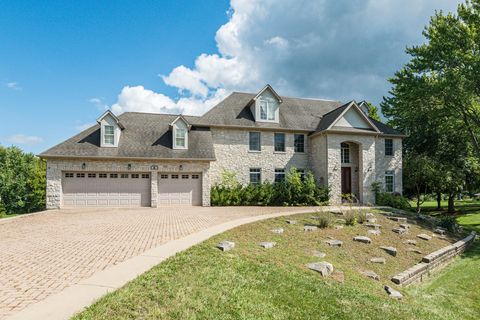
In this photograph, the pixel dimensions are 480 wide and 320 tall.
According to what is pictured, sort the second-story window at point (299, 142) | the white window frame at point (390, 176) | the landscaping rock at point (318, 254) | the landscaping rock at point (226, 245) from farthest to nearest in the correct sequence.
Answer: the white window frame at point (390, 176), the second-story window at point (299, 142), the landscaping rock at point (318, 254), the landscaping rock at point (226, 245)

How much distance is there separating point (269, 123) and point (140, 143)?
952 cm

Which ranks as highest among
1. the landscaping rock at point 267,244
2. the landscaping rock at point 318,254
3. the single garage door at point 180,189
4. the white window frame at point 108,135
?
the white window frame at point 108,135

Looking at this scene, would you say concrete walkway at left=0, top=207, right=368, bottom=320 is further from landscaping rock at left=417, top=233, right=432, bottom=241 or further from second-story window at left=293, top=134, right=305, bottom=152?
second-story window at left=293, top=134, right=305, bottom=152

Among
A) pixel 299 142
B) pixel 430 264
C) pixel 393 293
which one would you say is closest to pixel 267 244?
pixel 393 293

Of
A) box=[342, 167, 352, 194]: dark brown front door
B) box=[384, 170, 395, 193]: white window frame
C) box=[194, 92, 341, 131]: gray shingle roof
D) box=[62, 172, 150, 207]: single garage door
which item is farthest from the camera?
box=[384, 170, 395, 193]: white window frame

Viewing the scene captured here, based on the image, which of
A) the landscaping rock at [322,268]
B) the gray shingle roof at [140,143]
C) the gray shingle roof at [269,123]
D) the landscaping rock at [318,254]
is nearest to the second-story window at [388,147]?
the gray shingle roof at [269,123]

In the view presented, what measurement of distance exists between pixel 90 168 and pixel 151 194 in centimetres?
408

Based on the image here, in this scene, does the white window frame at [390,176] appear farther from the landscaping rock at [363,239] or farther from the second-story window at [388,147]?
the landscaping rock at [363,239]

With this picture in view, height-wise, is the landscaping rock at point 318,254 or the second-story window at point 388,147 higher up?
the second-story window at point 388,147

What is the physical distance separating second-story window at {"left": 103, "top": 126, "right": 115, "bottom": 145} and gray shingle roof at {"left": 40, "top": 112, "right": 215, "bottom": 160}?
20.8 inches

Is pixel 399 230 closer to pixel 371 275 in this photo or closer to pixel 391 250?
pixel 391 250

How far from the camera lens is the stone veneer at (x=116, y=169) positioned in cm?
Answer: 1783

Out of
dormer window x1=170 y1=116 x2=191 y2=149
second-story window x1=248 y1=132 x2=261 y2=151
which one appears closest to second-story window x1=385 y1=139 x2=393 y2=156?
second-story window x1=248 y1=132 x2=261 y2=151

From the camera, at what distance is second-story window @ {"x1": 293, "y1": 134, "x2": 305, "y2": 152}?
2284cm
